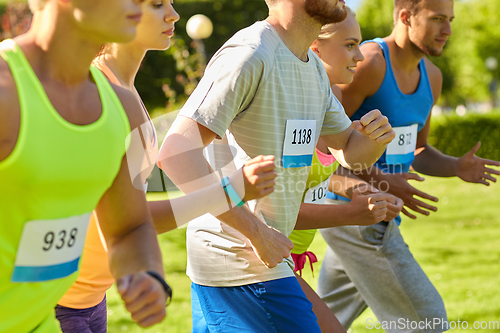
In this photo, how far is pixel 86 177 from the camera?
1258 millimetres

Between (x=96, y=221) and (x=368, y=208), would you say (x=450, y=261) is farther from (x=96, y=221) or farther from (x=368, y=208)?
(x=96, y=221)

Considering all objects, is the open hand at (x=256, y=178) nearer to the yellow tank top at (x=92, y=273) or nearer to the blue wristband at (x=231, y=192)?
the blue wristband at (x=231, y=192)

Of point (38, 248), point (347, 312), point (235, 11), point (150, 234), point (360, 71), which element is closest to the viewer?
point (38, 248)

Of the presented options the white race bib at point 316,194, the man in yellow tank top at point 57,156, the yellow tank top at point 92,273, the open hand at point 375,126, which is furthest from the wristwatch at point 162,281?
the white race bib at point 316,194

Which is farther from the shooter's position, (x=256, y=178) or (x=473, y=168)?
(x=473, y=168)

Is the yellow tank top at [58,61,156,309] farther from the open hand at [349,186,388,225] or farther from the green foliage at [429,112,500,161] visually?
the green foliage at [429,112,500,161]

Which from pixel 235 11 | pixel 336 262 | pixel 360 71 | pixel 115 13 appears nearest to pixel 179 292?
pixel 336 262

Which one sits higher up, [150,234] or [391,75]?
[150,234]

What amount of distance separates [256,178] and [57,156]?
51cm

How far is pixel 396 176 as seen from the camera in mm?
3168

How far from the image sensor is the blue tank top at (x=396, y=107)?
3.18m

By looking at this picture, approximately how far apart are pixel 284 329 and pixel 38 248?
1093mm

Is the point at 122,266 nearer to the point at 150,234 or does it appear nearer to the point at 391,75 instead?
the point at 150,234

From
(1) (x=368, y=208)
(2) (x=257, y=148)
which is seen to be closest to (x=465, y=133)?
(1) (x=368, y=208)
